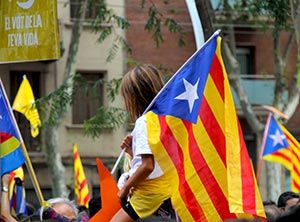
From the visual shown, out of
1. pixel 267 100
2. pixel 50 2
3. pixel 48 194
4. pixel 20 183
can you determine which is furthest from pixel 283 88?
pixel 50 2

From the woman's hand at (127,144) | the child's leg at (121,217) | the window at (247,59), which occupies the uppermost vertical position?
the woman's hand at (127,144)

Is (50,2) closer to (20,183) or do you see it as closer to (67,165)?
(20,183)

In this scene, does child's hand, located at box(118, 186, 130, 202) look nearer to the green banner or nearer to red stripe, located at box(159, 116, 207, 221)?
red stripe, located at box(159, 116, 207, 221)

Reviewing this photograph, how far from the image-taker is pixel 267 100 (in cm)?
3048

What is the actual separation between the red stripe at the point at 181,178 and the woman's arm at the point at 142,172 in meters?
0.23

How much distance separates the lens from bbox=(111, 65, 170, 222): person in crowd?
560cm

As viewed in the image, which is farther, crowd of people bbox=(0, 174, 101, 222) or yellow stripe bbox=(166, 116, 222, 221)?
crowd of people bbox=(0, 174, 101, 222)

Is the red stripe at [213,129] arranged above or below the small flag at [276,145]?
above

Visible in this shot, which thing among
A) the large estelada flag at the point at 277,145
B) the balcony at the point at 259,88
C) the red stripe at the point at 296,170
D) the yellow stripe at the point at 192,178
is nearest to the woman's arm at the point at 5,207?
the yellow stripe at the point at 192,178

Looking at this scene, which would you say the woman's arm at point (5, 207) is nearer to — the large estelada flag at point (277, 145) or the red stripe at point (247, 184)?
the red stripe at point (247, 184)

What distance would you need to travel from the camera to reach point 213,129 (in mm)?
6137

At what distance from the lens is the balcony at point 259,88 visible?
3031 centimetres

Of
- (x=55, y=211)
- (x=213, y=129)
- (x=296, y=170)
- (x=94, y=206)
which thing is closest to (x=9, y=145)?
(x=94, y=206)

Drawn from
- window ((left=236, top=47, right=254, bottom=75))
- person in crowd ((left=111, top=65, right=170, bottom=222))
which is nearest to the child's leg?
person in crowd ((left=111, top=65, right=170, bottom=222))
